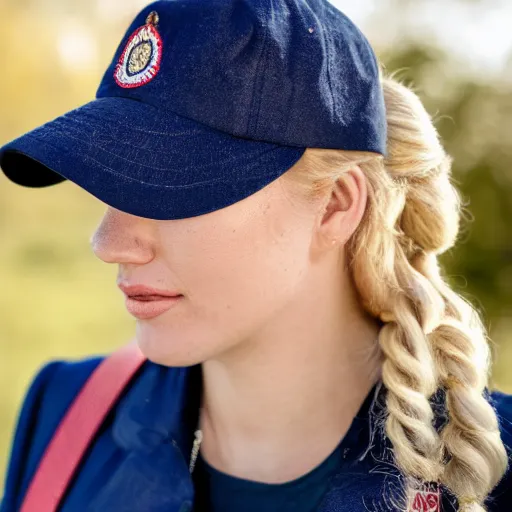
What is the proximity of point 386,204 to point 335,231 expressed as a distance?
0.44ft

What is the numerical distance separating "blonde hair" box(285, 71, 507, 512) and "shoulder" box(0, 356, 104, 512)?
76 centimetres

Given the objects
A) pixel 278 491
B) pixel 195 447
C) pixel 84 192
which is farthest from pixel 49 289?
pixel 278 491

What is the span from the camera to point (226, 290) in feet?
4.67

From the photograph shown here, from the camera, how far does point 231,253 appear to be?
1399mm

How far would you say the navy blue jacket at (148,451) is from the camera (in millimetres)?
1498

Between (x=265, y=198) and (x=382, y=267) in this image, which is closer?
(x=265, y=198)

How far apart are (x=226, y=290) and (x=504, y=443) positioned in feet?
2.21

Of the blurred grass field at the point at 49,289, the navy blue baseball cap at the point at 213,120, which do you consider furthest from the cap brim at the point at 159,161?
the blurred grass field at the point at 49,289

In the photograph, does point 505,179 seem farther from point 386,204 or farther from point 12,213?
point 12,213

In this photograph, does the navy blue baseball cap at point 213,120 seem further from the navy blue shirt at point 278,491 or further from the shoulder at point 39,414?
the shoulder at point 39,414

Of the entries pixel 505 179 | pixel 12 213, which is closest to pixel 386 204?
pixel 505 179

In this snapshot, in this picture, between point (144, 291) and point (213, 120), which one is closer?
point (213, 120)

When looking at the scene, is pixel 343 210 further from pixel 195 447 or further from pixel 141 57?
pixel 195 447

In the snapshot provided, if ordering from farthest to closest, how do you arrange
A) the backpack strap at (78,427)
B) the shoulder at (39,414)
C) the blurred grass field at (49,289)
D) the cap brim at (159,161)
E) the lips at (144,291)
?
the blurred grass field at (49,289), the shoulder at (39,414), the backpack strap at (78,427), the lips at (144,291), the cap brim at (159,161)
